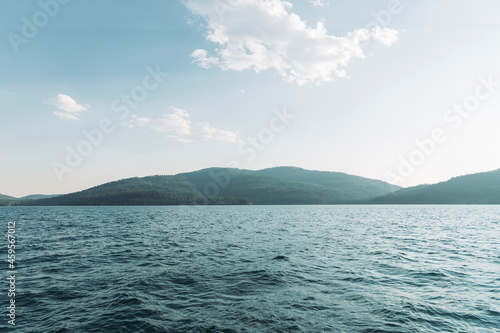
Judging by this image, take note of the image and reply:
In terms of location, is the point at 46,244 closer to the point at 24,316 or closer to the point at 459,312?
the point at 24,316

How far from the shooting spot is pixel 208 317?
13.3m

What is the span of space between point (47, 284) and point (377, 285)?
22592mm

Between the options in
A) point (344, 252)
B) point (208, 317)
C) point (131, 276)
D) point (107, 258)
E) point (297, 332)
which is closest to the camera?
point (297, 332)

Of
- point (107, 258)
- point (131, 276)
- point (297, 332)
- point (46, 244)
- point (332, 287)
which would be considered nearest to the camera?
point (297, 332)

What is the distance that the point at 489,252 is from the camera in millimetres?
31188

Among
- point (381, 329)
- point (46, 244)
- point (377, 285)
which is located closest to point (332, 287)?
point (377, 285)

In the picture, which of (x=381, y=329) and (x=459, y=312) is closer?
(x=381, y=329)

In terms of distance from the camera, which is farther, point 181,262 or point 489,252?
point 489,252

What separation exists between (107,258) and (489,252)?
137ft

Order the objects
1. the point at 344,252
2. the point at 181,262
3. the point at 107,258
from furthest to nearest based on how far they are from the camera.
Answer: the point at 344,252 → the point at 107,258 → the point at 181,262

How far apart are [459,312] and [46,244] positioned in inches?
1700

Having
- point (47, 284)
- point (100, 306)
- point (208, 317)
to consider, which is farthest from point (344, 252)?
point (47, 284)

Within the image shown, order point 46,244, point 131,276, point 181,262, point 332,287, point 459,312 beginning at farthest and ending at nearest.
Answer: point 46,244 → point 181,262 → point 131,276 → point 332,287 → point 459,312

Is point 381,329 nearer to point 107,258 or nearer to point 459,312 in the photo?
point 459,312
